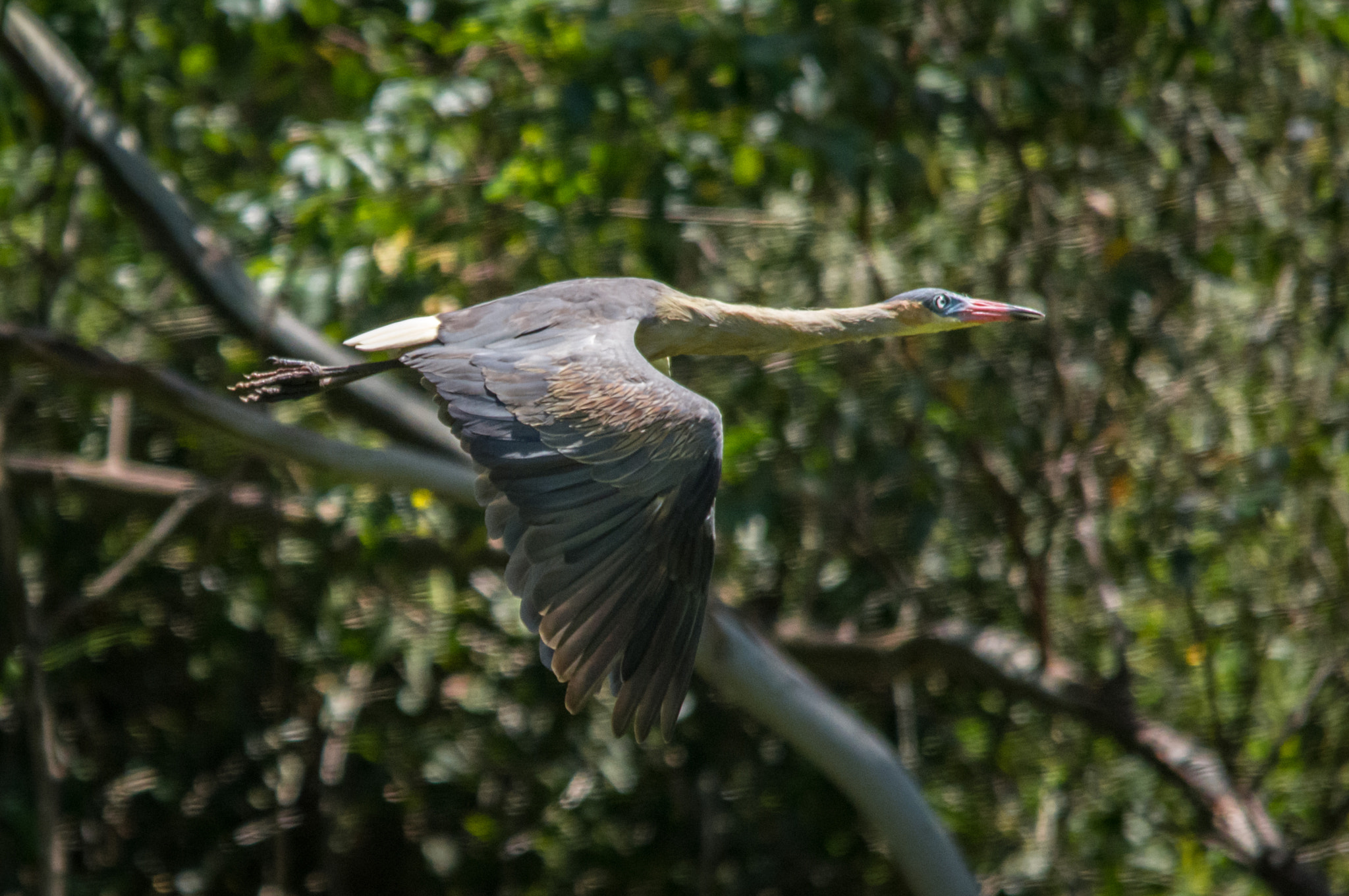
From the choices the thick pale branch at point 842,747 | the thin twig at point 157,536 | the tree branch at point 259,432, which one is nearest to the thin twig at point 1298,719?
the thick pale branch at point 842,747

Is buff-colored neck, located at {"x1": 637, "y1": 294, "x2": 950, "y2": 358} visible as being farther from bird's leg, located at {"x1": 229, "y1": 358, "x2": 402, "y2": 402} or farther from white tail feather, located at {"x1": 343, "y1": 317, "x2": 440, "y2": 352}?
bird's leg, located at {"x1": 229, "y1": 358, "x2": 402, "y2": 402}

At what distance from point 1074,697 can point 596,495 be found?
8.09ft

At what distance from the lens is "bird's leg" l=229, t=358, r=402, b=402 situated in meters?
3.39

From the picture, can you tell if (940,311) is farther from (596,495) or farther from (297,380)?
(297,380)

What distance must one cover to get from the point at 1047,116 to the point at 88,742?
12.6ft

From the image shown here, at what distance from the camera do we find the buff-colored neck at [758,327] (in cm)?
341

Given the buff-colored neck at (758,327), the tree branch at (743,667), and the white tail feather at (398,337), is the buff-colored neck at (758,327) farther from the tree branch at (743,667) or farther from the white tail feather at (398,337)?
the tree branch at (743,667)

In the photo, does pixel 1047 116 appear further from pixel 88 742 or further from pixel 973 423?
pixel 88 742

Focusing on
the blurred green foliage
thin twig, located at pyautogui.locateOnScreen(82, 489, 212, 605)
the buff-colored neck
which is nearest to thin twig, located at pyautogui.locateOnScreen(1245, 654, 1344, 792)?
the blurred green foliage

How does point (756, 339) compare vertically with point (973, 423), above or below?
above

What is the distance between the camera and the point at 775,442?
4609mm

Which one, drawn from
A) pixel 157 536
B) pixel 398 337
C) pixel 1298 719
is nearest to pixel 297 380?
pixel 398 337

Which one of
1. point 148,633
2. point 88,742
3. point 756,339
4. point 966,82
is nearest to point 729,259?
point 966,82

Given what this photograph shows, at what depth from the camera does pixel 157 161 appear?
509cm
